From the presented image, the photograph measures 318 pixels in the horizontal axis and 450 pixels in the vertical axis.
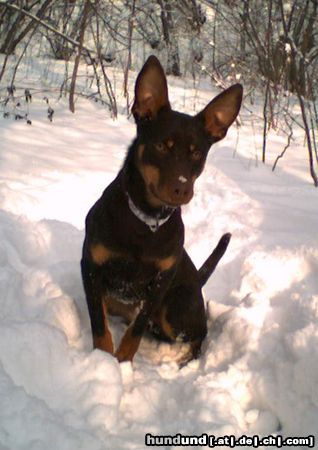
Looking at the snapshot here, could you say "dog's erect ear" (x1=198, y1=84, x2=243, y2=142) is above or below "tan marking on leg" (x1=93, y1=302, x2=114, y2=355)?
above

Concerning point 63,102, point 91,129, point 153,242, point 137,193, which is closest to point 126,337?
point 153,242

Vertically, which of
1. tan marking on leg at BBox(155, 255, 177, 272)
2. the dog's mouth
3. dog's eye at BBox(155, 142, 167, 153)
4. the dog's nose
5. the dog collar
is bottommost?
tan marking on leg at BBox(155, 255, 177, 272)

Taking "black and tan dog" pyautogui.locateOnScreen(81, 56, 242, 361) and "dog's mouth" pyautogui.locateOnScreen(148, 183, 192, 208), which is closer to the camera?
"dog's mouth" pyautogui.locateOnScreen(148, 183, 192, 208)

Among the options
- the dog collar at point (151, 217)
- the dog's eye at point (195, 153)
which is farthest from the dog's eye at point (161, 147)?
the dog collar at point (151, 217)

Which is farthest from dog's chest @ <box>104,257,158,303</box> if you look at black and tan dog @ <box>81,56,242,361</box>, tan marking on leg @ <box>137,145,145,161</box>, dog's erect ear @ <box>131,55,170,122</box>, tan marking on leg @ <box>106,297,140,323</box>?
dog's erect ear @ <box>131,55,170,122</box>

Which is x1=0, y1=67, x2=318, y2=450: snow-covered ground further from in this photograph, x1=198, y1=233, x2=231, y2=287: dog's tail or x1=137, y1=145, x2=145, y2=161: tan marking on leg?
x1=137, y1=145, x2=145, y2=161: tan marking on leg

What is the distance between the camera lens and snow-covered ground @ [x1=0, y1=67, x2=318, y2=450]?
76.3 inches

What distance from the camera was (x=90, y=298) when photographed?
2.48 meters

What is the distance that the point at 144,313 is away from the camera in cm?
251

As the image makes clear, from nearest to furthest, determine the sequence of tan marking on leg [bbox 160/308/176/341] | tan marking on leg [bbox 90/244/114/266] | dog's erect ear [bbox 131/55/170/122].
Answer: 1. dog's erect ear [bbox 131/55/170/122]
2. tan marking on leg [bbox 90/244/114/266]
3. tan marking on leg [bbox 160/308/176/341]

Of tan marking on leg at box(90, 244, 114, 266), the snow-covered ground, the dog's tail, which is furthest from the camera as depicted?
the dog's tail

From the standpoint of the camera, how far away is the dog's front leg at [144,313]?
8.05 feet

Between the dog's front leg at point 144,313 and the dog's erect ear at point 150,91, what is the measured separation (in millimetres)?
781

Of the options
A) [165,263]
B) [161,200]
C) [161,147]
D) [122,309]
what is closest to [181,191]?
[161,200]
